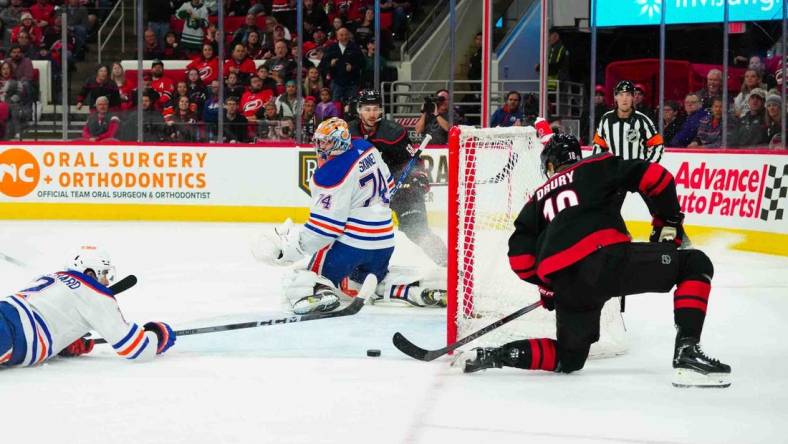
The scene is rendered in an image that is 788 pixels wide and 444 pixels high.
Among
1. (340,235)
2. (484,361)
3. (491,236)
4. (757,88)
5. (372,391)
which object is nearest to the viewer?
(372,391)

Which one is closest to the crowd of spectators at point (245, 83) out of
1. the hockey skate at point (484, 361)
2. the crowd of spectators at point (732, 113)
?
the crowd of spectators at point (732, 113)

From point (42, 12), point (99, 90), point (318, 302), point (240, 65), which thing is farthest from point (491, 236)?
point (42, 12)

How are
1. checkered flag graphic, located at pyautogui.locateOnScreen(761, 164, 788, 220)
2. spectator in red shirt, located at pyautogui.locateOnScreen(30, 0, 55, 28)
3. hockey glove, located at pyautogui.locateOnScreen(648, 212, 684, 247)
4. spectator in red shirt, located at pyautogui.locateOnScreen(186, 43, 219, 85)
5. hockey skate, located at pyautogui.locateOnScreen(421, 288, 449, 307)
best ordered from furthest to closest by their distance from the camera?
spectator in red shirt, located at pyautogui.locateOnScreen(30, 0, 55, 28) → spectator in red shirt, located at pyautogui.locateOnScreen(186, 43, 219, 85) → checkered flag graphic, located at pyautogui.locateOnScreen(761, 164, 788, 220) → hockey skate, located at pyautogui.locateOnScreen(421, 288, 449, 307) → hockey glove, located at pyautogui.locateOnScreen(648, 212, 684, 247)

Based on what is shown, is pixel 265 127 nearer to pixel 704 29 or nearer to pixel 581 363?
pixel 704 29

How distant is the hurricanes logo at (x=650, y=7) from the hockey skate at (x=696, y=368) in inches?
295

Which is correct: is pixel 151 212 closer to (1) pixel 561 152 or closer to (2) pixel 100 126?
(2) pixel 100 126

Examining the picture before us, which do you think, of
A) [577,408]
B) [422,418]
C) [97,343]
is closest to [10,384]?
[97,343]

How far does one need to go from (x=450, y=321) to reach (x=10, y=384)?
5.38 ft

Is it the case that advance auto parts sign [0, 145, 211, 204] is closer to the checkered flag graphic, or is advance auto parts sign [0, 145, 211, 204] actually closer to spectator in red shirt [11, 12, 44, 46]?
spectator in red shirt [11, 12, 44, 46]

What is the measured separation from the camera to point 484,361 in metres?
3.87

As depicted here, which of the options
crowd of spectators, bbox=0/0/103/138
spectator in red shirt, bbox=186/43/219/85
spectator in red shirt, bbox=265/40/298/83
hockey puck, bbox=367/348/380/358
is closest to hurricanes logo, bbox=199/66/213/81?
spectator in red shirt, bbox=186/43/219/85

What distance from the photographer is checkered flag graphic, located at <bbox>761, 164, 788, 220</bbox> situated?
308 inches

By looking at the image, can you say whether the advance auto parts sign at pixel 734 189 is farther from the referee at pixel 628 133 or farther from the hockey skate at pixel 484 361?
the hockey skate at pixel 484 361

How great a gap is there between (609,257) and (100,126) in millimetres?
7521
